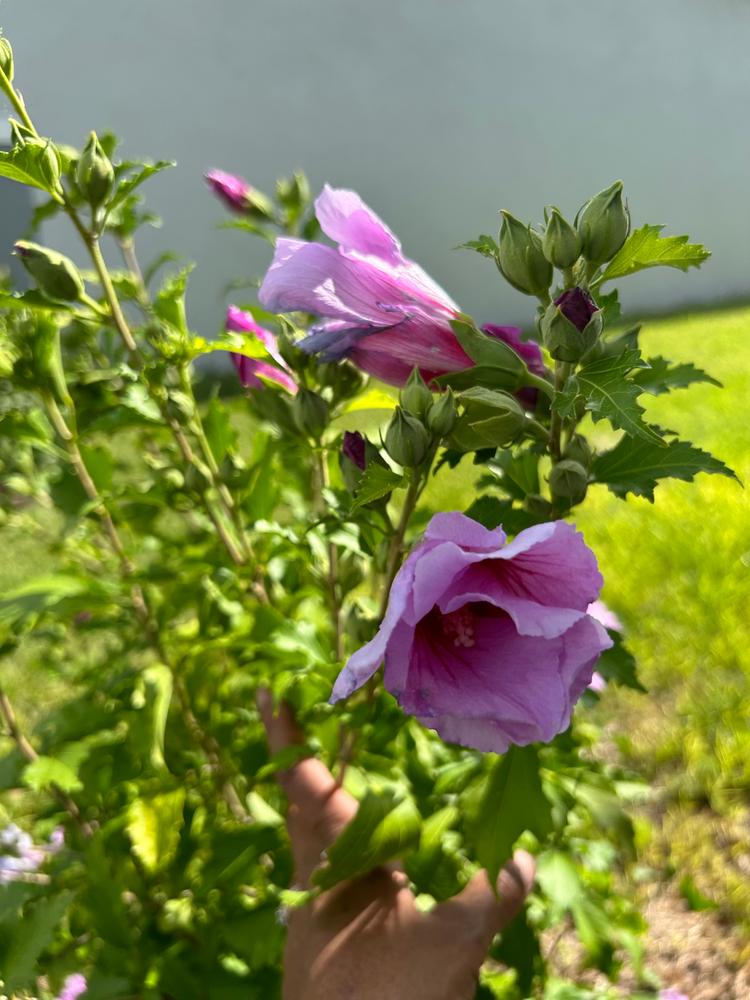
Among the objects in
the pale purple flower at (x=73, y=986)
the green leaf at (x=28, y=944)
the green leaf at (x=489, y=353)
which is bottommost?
the pale purple flower at (x=73, y=986)

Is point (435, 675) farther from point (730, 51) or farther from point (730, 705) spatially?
point (730, 51)

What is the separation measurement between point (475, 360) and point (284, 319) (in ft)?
0.64

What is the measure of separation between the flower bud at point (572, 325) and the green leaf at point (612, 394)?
2 centimetres

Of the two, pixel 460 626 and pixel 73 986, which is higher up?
pixel 460 626

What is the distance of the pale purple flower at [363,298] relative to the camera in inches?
22.1

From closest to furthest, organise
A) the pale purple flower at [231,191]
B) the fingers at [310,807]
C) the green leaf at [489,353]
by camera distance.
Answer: the green leaf at [489,353]
the fingers at [310,807]
the pale purple flower at [231,191]

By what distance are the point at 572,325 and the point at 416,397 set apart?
0.11 m

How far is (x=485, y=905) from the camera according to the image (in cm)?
78

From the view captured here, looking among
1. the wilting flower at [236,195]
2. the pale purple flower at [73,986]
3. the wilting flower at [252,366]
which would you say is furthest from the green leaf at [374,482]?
the pale purple flower at [73,986]

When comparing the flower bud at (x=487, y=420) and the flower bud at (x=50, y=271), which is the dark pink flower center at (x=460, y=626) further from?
the flower bud at (x=50, y=271)

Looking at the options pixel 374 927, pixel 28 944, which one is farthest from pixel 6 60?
pixel 374 927

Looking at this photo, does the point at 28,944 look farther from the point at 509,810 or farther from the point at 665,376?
the point at 665,376

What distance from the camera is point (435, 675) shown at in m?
0.51

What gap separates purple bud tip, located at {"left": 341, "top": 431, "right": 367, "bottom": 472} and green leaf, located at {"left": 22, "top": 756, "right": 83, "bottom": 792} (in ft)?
1.96
